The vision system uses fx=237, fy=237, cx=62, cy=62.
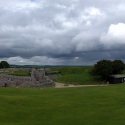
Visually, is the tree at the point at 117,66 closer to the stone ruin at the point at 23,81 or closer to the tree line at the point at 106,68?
the tree line at the point at 106,68

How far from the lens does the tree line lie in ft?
267

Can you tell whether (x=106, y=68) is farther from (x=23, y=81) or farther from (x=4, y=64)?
(x=4, y=64)

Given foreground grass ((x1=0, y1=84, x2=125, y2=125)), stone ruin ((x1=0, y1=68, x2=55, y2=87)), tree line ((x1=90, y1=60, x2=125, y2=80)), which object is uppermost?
tree line ((x1=90, y1=60, x2=125, y2=80))

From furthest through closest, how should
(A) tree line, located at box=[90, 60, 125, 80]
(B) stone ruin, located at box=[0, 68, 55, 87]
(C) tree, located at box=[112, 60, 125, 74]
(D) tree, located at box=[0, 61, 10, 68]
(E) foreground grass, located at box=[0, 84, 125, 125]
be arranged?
(D) tree, located at box=[0, 61, 10, 68] → (C) tree, located at box=[112, 60, 125, 74] → (A) tree line, located at box=[90, 60, 125, 80] → (B) stone ruin, located at box=[0, 68, 55, 87] → (E) foreground grass, located at box=[0, 84, 125, 125]

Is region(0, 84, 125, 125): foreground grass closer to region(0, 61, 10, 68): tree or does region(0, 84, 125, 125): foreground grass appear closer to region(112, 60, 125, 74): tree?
region(112, 60, 125, 74): tree

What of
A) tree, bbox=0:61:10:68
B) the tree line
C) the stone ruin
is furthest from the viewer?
tree, bbox=0:61:10:68

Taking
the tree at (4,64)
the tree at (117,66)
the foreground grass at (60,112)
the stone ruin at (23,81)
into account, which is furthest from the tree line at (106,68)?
the tree at (4,64)

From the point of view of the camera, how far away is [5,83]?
220ft

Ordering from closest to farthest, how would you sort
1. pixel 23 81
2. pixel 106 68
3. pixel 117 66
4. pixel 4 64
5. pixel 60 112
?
pixel 60 112 < pixel 23 81 < pixel 106 68 < pixel 117 66 < pixel 4 64

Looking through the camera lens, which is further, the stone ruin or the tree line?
the tree line

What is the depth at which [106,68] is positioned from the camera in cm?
8181

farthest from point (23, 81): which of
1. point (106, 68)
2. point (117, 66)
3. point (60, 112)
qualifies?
point (60, 112)

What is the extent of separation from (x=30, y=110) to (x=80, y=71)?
8884cm

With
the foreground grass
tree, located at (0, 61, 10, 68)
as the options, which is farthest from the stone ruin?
tree, located at (0, 61, 10, 68)
